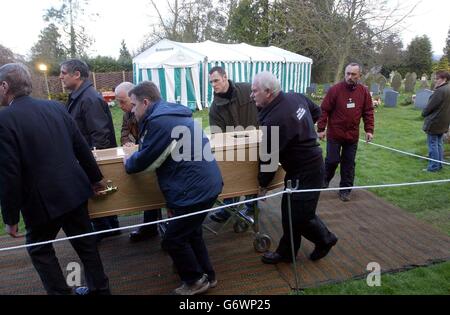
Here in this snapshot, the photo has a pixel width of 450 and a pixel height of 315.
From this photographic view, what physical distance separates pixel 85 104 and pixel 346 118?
3.17 m

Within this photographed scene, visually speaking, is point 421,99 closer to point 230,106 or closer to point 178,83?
point 178,83

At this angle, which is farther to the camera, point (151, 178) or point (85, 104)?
point (85, 104)

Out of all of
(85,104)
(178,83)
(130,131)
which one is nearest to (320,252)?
(130,131)

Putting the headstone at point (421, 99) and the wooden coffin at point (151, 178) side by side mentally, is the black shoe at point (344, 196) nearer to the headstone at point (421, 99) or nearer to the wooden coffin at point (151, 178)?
the wooden coffin at point (151, 178)

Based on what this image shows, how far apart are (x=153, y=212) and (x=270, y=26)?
22.6 m

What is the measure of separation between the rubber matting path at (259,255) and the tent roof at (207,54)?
10813 millimetres

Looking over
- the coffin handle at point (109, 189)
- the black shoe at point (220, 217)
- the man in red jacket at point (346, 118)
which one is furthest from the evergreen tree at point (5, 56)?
the man in red jacket at point (346, 118)

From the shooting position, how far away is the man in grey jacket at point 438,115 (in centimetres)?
586

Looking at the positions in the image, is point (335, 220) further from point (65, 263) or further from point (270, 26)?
point (270, 26)

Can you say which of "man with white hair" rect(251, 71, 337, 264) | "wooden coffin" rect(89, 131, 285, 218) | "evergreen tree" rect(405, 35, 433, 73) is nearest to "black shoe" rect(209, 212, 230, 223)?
"wooden coffin" rect(89, 131, 285, 218)

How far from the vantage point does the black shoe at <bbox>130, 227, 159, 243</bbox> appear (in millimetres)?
3789

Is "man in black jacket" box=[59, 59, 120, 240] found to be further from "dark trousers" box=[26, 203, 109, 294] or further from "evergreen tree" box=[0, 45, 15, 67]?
"evergreen tree" box=[0, 45, 15, 67]

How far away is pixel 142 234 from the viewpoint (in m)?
3.84
